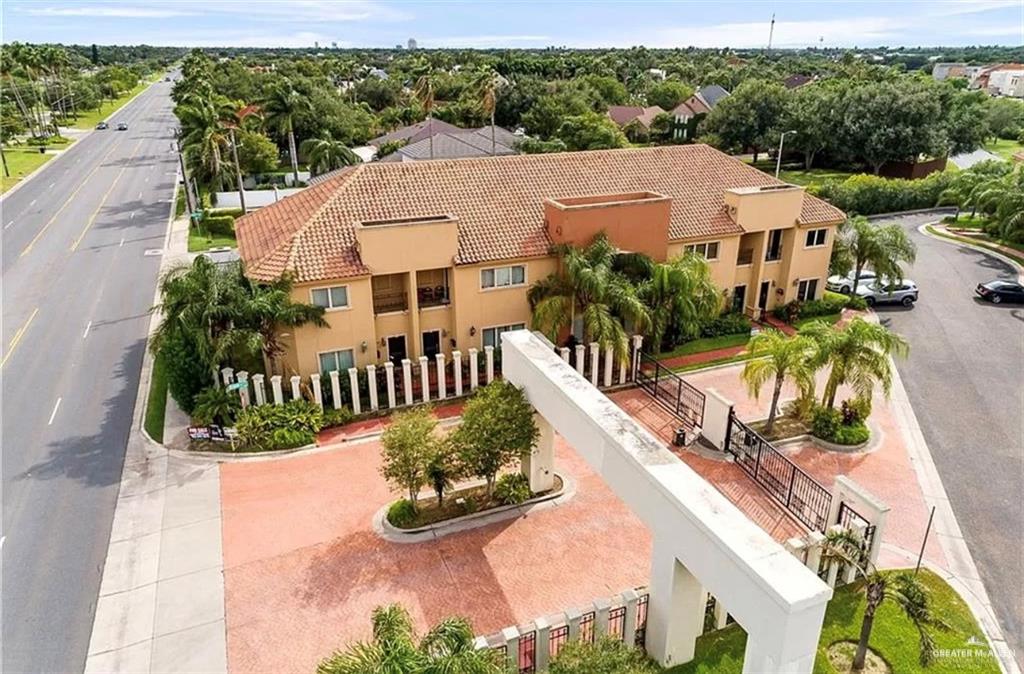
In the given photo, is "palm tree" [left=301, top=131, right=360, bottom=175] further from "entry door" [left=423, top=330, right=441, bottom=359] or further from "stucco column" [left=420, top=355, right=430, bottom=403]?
"stucco column" [left=420, top=355, right=430, bottom=403]

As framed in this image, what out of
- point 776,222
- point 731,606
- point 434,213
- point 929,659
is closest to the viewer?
point 731,606

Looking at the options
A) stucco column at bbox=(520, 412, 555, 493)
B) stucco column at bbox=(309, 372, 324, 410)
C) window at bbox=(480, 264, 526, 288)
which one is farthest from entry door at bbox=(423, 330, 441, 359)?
stucco column at bbox=(520, 412, 555, 493)

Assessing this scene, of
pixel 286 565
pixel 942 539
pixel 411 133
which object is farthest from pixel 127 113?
pixel 942 539

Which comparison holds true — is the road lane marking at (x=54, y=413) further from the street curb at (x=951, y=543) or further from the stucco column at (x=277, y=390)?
the street curb at (x=951, y=543)

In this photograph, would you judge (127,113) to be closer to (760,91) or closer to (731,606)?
(760,91)

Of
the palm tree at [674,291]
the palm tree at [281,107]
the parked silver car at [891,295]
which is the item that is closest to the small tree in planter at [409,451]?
the palm tree at [674,291]

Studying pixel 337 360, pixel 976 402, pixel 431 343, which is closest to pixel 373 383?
pixel 337 360
